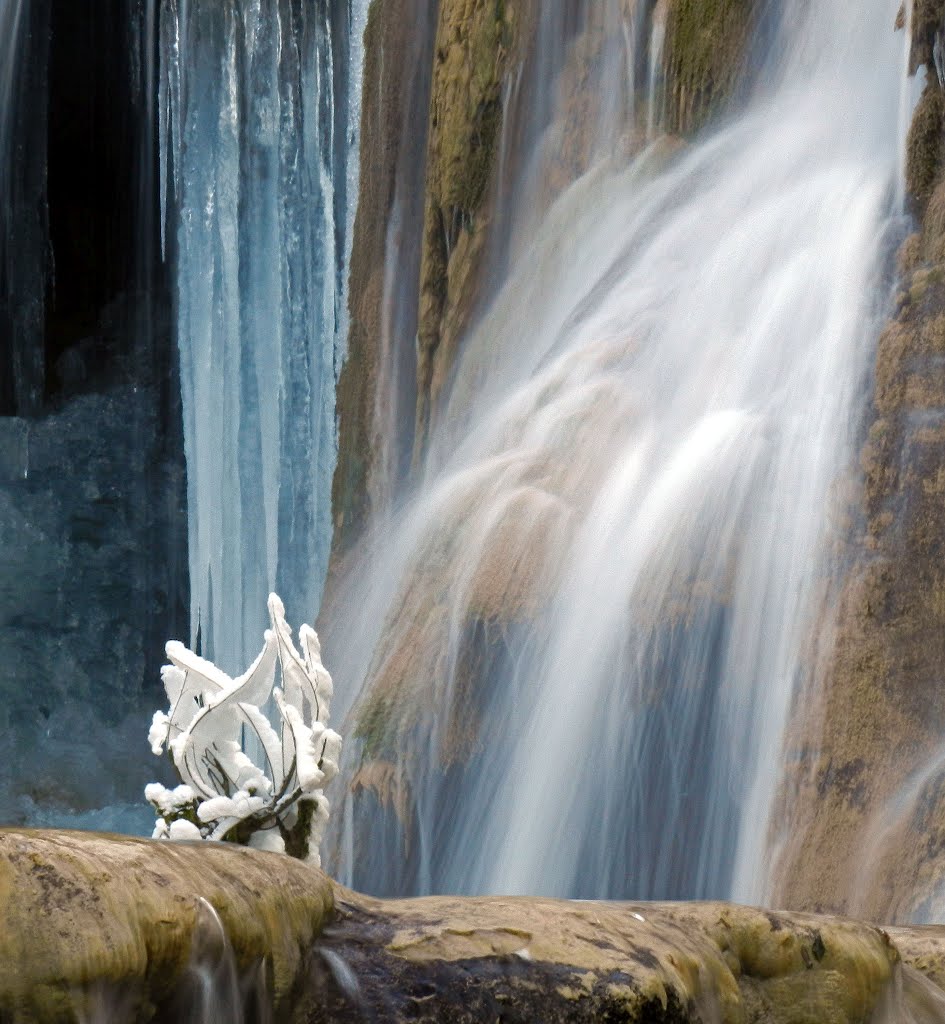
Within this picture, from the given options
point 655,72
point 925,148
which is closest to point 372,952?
point 925,148

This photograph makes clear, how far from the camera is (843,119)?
10.8 metres

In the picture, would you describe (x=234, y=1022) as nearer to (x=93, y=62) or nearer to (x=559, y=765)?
(x=559, y=765)

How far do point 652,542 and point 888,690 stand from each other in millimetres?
1523

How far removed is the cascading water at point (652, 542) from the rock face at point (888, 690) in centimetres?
18

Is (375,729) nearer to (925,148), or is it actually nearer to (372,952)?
(925,148)

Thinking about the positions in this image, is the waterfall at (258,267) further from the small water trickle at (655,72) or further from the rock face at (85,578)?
the small water trickle at (655,72)

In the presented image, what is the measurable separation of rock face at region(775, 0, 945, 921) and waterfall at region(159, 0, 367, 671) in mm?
7971

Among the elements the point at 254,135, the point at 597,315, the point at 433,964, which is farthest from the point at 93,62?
the point at 433,964

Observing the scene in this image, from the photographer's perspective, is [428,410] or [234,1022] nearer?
[234,1022]

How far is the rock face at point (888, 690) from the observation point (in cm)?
695

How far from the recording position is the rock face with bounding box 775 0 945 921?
22.8 ft

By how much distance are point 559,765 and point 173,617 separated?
29.8 feet

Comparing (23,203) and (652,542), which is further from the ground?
(23,203)

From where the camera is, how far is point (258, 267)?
52.6ft
